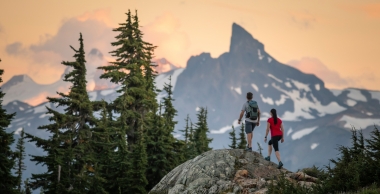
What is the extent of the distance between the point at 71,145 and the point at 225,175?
2039 centimetres

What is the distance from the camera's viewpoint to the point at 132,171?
1371 inches

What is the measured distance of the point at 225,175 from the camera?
22.2 metres

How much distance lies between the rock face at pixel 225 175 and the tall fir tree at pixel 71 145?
542 inches

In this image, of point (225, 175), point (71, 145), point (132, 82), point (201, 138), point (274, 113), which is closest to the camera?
point (274, 113)

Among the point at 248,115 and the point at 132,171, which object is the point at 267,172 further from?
the point at 132,171

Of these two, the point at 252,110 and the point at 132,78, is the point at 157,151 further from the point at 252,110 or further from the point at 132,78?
the point at 252,110

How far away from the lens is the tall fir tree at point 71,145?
36750 millimetres

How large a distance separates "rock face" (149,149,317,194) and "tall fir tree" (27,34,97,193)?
13.8m

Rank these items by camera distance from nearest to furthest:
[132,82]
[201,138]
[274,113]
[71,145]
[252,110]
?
[274,113] < [252,110] < [71,145] < [132,82] < [201,138]

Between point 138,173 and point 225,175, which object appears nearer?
point 225,175

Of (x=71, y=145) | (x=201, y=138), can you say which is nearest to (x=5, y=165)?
(x=71, y=145)

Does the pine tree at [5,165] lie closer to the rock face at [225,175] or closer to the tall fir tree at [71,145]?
the tall fir tree at [71,145]

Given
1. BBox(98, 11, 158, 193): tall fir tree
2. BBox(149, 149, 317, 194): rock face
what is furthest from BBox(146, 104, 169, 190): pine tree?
BBox(149, 149, 317, 194): rock face

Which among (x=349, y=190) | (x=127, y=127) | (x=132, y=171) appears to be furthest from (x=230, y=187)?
(x=127, y=127)
